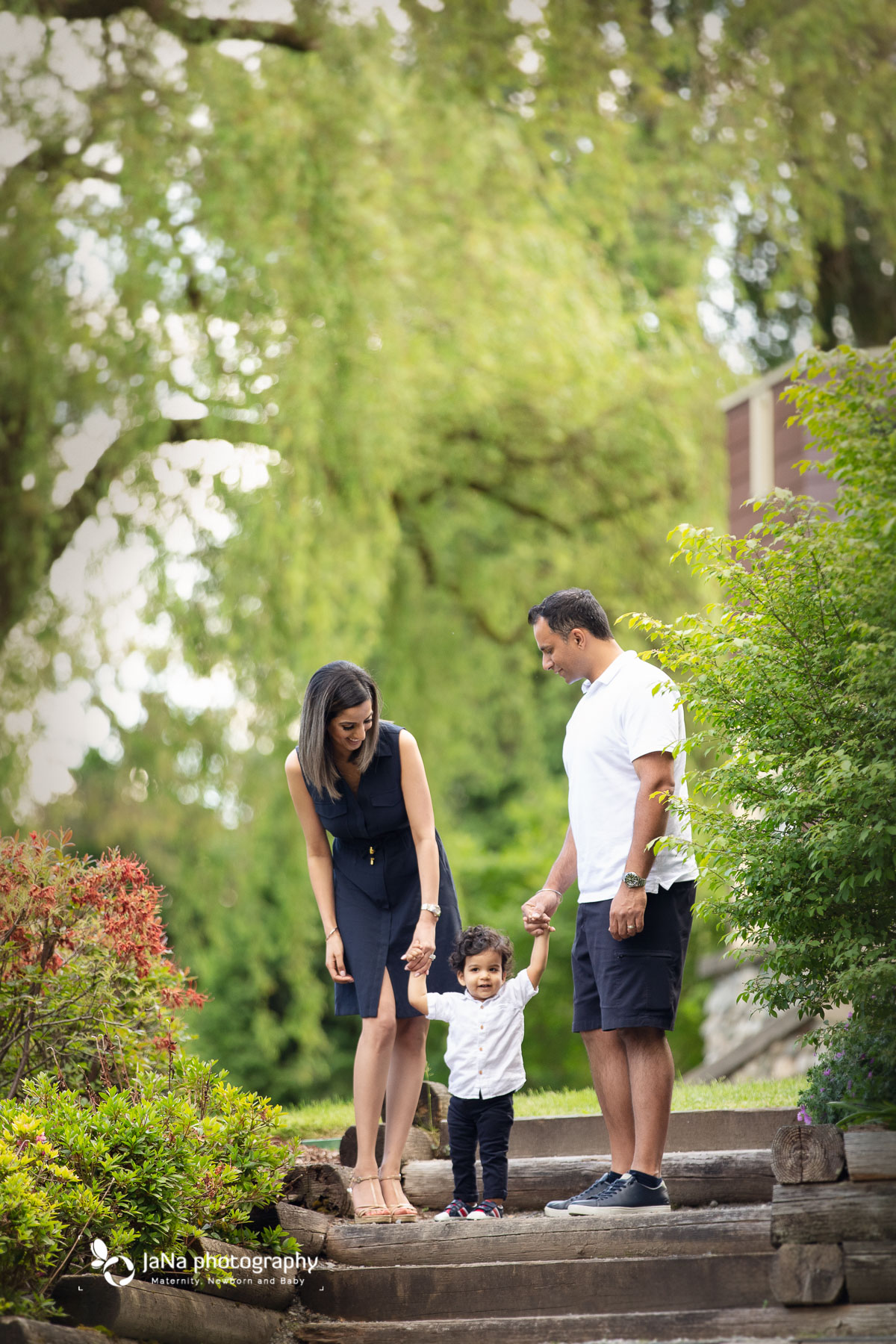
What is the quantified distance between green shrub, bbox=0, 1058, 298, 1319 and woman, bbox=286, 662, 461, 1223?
0.36m

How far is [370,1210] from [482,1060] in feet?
1.95

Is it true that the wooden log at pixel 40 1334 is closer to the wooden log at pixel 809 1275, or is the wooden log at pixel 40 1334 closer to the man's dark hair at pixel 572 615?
the wooden log at pixel 809 1275

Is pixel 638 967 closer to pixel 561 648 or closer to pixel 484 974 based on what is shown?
pixel 484 974

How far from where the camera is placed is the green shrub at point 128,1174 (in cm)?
322

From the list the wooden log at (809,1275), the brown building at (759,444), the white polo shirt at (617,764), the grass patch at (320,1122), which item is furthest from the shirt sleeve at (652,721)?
the brown building at (759,444)

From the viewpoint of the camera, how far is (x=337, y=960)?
4328 mm

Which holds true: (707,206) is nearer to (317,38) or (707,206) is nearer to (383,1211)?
(317,38)

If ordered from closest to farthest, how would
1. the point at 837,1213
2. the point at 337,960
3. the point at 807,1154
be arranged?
the point at 837,1213 < the point at 807,1154 < the point at 337,960

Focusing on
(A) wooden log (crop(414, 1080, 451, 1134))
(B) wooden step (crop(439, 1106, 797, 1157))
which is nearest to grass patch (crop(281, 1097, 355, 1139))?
(A) wooden log (crop(414, 1080, 451, 1134))

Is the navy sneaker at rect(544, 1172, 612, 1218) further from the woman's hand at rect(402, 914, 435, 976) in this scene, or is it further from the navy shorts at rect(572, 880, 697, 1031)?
the woman's hand at rect(402, 914, 435, 976)

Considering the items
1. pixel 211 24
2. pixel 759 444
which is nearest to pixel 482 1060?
pixel 211 24

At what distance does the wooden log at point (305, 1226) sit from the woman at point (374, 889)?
14 cm

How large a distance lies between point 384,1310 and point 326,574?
217 inches

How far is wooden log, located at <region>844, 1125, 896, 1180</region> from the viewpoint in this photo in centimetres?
334
